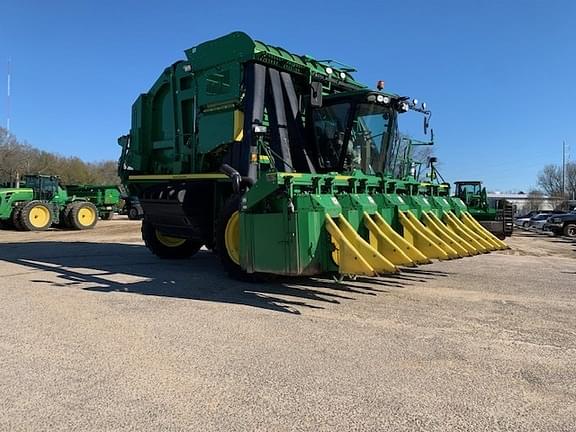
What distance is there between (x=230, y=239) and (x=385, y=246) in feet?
8.23

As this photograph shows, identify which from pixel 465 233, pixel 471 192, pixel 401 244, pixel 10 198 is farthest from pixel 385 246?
pixel 10 198

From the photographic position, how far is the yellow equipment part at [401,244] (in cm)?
670

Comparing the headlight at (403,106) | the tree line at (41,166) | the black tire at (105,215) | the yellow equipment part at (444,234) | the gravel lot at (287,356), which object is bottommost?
the gravel lot at (287,356)

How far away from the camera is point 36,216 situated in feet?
75.8

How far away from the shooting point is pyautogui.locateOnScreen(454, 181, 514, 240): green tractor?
55.2 feet

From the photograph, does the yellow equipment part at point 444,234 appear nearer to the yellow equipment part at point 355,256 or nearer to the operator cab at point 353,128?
the operator cab at point 353,128

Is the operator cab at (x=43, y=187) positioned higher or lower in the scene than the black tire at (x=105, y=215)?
higher

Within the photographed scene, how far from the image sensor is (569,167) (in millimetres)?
78688

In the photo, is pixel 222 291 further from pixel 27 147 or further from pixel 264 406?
pixel 27 147

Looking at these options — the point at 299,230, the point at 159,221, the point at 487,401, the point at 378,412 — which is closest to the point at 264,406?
the point at 378,412

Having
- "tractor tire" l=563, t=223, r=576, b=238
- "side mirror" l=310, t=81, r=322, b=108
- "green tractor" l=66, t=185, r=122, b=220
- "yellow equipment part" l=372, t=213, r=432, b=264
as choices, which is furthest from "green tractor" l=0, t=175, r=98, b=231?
"tractor tire" l=563, t=223, r=576, b=238

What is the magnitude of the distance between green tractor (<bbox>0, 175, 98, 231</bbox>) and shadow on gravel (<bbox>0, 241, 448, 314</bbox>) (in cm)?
1265

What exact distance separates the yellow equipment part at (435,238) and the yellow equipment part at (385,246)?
1041mm

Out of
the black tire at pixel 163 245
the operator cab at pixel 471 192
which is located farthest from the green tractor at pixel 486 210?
the black tire at pixel 163 245
